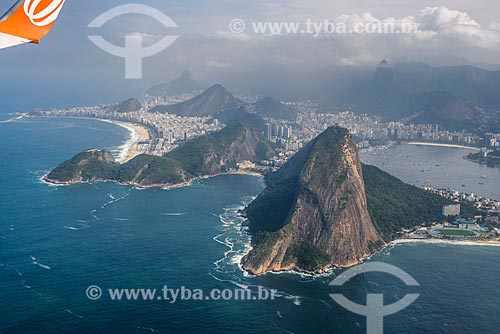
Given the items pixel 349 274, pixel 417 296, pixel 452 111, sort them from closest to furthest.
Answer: pixel 417 296, pixel 349 274, pixel 452 111

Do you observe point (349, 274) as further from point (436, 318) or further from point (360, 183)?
point (360, 183)

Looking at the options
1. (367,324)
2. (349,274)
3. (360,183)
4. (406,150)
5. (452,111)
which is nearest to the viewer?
(367,324)

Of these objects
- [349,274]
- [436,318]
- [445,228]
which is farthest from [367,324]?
[445,228]

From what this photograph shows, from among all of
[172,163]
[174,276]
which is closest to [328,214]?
[174,276]

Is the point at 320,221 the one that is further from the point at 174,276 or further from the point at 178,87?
the point at 178,87

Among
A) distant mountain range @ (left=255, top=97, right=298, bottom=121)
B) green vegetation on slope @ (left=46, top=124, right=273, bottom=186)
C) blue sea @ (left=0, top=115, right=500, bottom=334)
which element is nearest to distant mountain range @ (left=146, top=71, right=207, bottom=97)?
distant mountain range @ (left=255, top=97, right=298, bottom=121)

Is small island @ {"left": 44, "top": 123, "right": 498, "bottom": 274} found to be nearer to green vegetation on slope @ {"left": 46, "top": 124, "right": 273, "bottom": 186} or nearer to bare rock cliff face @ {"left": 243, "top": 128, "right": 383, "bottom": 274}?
bare rock cliff face @ {"left": 243, "top": 128, "right": 383, "bottom": 274}
